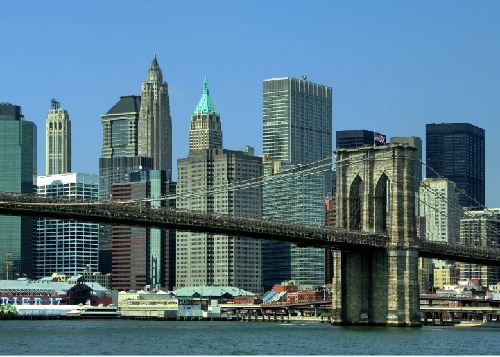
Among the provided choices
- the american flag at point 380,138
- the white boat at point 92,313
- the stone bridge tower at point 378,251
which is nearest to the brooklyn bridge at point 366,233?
the stone bridge tower at point 378,251

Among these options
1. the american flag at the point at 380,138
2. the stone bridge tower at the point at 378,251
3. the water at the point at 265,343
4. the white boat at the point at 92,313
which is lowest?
the white boat at the point at 92,313

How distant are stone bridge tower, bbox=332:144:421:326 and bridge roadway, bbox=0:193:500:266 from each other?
5.76 feet

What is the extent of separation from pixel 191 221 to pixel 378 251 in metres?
18.5

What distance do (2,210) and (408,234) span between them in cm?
3619

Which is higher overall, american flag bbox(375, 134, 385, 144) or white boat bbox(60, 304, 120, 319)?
american flag bbox(375, 134, 385, 144)

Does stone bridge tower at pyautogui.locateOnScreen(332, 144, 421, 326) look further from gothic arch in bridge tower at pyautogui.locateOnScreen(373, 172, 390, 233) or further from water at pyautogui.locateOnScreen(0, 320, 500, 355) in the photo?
water at pyautogui.locateOnScreen(0, 320, 500, 355)

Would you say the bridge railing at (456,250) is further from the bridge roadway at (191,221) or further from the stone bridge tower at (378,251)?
the stone bridge tower at (378,251)

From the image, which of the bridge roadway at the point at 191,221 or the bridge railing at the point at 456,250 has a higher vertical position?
the bridge roadway at the point at 191,221

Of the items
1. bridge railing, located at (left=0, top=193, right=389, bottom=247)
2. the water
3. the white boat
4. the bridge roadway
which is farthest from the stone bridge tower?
the white boat

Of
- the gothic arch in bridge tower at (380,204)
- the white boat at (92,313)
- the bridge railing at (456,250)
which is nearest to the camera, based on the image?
the gothic arch in bridge tower at (380,204)

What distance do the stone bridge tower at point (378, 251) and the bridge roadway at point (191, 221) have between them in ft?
5.76

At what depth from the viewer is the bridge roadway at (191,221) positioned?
80125 mm

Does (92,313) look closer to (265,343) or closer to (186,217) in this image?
(186,217)

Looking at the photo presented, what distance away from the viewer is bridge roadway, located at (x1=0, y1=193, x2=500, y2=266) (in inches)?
3155
